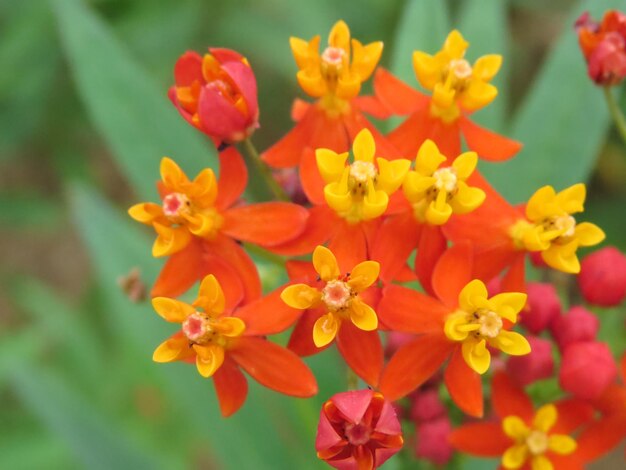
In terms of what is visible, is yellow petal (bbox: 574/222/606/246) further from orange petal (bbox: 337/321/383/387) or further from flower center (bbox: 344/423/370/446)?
flower center (bbox: 344/423/370/446)

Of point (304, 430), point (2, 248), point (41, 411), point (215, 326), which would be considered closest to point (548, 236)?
point (215, 326)

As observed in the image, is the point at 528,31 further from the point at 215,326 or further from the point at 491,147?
the point at 215,326

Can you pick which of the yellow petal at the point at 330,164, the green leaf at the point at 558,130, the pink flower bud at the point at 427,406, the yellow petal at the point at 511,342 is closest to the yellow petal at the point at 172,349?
the yellow petal at the point at 330,164

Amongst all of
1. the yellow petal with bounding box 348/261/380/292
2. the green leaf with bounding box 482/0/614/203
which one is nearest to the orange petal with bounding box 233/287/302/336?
the yellow petal with bounding box 348/261/380/292

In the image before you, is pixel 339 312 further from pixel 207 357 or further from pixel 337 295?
pixel 207 357

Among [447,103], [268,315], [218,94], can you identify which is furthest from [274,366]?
[447,103]

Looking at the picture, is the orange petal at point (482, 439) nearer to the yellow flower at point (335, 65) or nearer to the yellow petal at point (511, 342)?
the yellow petal at point (511, 342)
